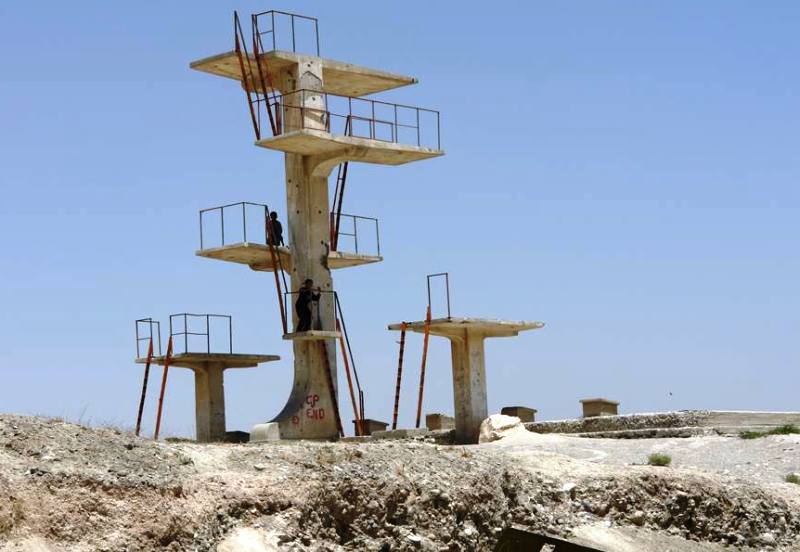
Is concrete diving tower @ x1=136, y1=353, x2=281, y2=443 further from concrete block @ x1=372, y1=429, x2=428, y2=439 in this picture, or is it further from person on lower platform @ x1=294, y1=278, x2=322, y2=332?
concrete block @ x1=372, y1=429, x2=428, y2=439

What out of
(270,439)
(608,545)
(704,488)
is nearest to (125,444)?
(608,545)

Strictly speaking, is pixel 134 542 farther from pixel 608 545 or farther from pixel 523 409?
pixel 523 409

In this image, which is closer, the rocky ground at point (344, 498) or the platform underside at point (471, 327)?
the rocky ground at point (344, 498)

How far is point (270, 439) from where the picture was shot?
A: 3703 centimetres

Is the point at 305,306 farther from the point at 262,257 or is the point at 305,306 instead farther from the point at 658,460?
the point at 658,460

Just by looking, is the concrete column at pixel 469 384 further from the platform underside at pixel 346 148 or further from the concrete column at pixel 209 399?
the concrete column at pixel 209 399

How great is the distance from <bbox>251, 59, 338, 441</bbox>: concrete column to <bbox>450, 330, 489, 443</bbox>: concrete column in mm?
3289

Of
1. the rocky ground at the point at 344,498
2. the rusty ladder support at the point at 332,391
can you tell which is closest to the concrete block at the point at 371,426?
the rusty ladder support at the point at 332,391

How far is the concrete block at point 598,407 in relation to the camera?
4006 centimetres

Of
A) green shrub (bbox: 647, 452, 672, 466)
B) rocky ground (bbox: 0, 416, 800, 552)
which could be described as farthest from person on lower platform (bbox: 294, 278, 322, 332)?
rocky ground (bbox: 0, 416, 800, 552)

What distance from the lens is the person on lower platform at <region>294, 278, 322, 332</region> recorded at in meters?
39.3

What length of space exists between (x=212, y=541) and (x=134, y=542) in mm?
→ 1167

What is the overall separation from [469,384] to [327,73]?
9.36 meters

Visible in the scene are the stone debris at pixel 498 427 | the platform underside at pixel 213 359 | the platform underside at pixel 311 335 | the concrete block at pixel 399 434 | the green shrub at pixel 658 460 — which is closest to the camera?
the green shrub at pixel 658 460
